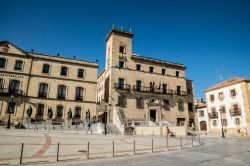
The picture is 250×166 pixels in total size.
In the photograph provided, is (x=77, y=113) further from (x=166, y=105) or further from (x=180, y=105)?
(x=180, y=105)

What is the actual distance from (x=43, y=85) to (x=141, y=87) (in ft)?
58.6

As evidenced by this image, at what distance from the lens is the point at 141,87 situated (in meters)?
36.0

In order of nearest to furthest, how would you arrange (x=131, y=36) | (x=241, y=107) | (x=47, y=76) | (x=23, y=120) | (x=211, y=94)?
(x=23, y=120) → (x=47, y=76) → (x=241, y=107) → (x=131, y=36) → (x=211, y=94)

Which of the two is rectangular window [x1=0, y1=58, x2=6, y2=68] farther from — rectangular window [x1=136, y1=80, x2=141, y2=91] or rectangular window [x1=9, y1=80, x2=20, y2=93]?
rectangular window [x1=136, y1=80, x2=141, y2=91]

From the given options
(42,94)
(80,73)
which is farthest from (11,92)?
(80,73)

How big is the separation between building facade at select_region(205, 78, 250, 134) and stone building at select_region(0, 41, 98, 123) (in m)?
25.1

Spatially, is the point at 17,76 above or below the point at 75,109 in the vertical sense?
above

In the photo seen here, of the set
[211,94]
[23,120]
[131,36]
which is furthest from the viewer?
[211,94]

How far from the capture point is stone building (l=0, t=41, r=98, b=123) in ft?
97.3

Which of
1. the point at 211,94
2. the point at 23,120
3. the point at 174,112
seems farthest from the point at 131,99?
the point at 211,94

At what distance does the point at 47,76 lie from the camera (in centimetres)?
3259

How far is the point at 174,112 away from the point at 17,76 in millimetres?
29508

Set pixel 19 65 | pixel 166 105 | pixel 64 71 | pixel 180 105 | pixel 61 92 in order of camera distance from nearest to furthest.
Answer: pixel 19 65 < pixel 61 92 < pixel 64 71 < pixel 166 105 < pixel 180 105

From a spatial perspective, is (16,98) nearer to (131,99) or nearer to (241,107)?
(131,99)
